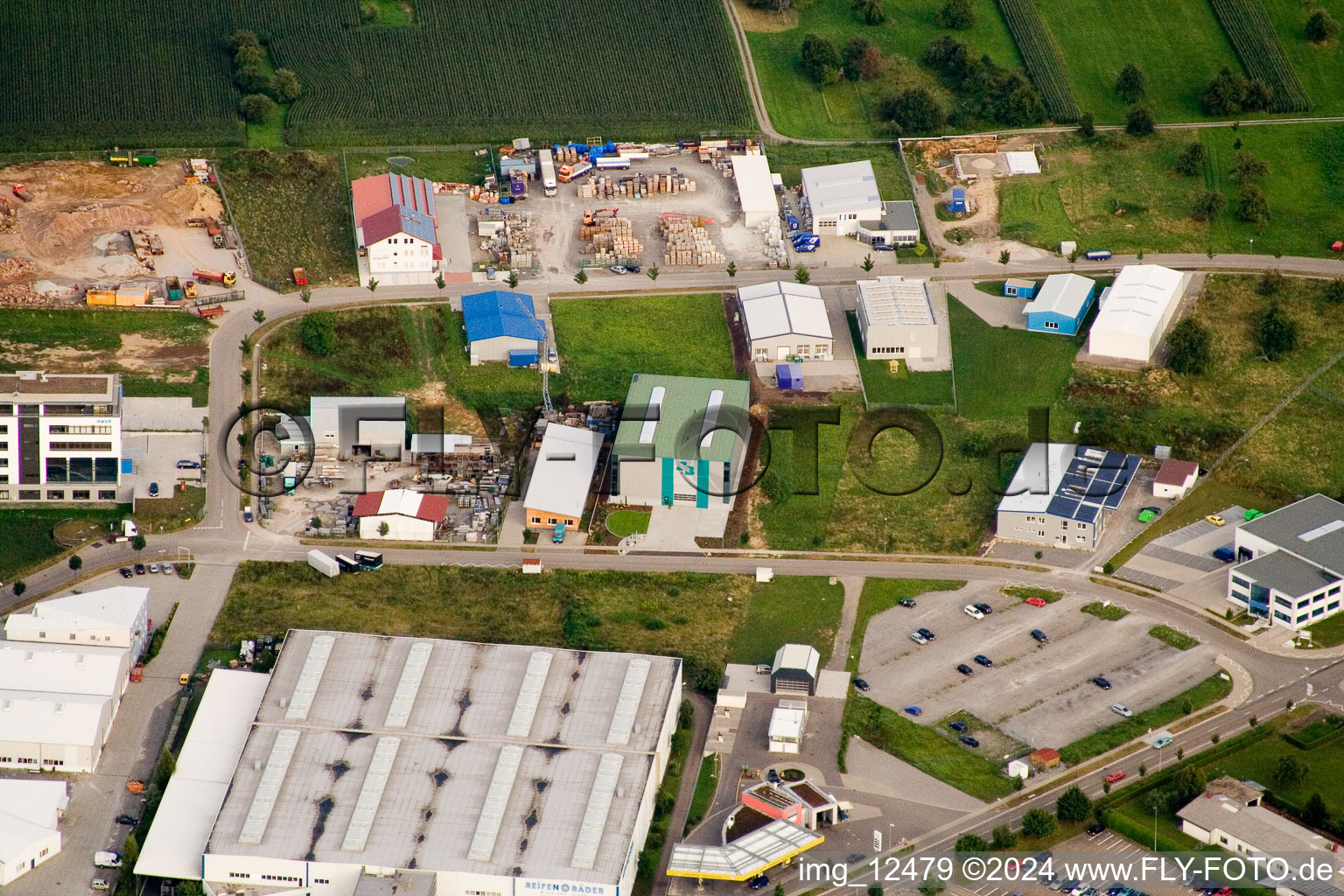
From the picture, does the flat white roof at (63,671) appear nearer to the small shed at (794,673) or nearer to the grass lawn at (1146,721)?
the small shed at (794,673)

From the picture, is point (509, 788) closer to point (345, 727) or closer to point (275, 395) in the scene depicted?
point (345, 727)

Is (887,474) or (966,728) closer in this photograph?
(966,728)

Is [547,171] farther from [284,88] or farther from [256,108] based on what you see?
[256,108]

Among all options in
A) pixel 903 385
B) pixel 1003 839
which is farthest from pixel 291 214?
pixel 1003 839

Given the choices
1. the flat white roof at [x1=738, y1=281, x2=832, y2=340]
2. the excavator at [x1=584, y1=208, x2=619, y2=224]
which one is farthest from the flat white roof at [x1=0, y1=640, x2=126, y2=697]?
the excavator at [x1=584, y1=208, x2=619, y2=224]

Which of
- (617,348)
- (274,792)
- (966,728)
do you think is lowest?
(274,792)

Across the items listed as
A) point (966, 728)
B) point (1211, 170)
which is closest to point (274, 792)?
point (966, 728)
